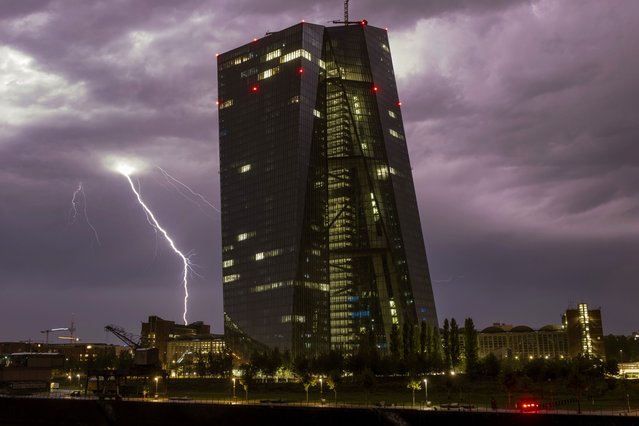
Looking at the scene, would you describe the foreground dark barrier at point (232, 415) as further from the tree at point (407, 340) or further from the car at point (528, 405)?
the tree at point (407, 340)

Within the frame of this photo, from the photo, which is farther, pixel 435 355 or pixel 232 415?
pixel 435 355

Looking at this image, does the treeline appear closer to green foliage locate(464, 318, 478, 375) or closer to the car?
green foliage locate(464, 318, 478, 375)

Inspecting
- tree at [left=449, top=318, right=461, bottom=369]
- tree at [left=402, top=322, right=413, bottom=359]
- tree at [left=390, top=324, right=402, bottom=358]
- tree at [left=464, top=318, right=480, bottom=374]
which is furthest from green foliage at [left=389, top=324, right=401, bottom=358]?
tree at [left=464, top=318, right=480, bottom=374]

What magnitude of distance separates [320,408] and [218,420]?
1982 cm

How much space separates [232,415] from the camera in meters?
105

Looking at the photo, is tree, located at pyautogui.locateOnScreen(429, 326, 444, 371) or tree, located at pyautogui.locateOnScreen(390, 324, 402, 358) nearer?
tree, located at pyautogui.locateOnScreen(429, 326, 444, 371)

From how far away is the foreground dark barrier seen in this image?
80125 millimetres

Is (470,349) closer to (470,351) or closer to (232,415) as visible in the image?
(470,351)

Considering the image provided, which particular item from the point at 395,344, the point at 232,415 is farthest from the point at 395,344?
the point at 232,415

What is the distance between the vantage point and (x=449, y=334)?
178500 mm

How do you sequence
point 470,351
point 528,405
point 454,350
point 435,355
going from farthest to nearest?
point 454,350
point 435,355
point 470,351
point 528,405

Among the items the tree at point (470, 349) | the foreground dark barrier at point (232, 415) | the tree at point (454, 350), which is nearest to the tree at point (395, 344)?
the tree at point (454, 350)

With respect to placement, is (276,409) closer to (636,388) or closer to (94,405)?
(94,405)

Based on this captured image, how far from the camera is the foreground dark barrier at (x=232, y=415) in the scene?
8012 centimetres
